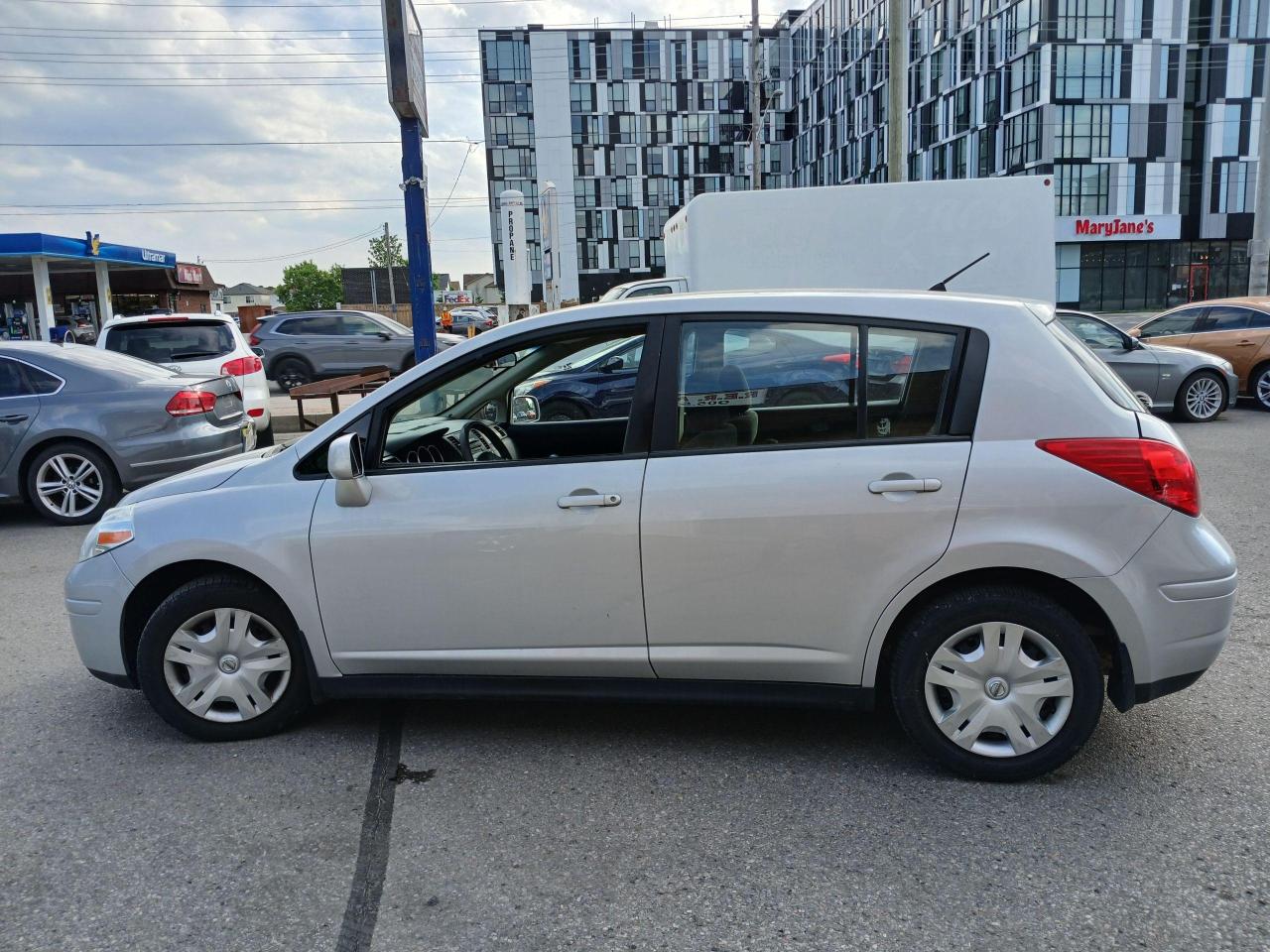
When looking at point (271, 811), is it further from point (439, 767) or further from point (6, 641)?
point (6, 641)

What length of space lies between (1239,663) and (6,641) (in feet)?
19.8

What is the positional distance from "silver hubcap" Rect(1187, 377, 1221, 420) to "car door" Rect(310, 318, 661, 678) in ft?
37.2

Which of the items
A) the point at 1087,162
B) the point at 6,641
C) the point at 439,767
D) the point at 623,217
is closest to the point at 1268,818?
the point at 439,767

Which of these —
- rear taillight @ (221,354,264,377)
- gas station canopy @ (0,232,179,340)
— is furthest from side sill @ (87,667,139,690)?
gas station canopy @ (0,232,179,340)

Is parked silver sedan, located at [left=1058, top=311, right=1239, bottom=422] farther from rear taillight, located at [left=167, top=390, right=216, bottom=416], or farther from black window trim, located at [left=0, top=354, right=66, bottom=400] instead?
black window trim, located at [left=0, top=354, right=66, bottom=400]

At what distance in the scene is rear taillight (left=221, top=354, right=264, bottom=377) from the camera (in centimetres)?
1115

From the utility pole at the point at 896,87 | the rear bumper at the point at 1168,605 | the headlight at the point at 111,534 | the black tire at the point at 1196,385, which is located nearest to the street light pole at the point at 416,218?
the headlight at the point at 111,534

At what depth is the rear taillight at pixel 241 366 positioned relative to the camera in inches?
439

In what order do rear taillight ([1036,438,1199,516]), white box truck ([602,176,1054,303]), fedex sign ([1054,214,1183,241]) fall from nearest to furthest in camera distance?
rear taillight ([1036,438,1199,516])
white box truck ([602,176,1054,303])
fedex sign ([1054,214,1183,241])

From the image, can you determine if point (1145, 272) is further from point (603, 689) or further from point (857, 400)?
point (603, 689)

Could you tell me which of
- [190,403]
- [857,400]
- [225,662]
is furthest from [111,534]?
[190,403]

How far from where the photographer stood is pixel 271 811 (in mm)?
3338

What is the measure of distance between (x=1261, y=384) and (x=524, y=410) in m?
12.1

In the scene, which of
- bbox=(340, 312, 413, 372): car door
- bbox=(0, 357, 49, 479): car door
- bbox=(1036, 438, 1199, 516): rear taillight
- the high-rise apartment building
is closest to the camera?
bbox=(1036, 438, 1199, 516): rear taillight
